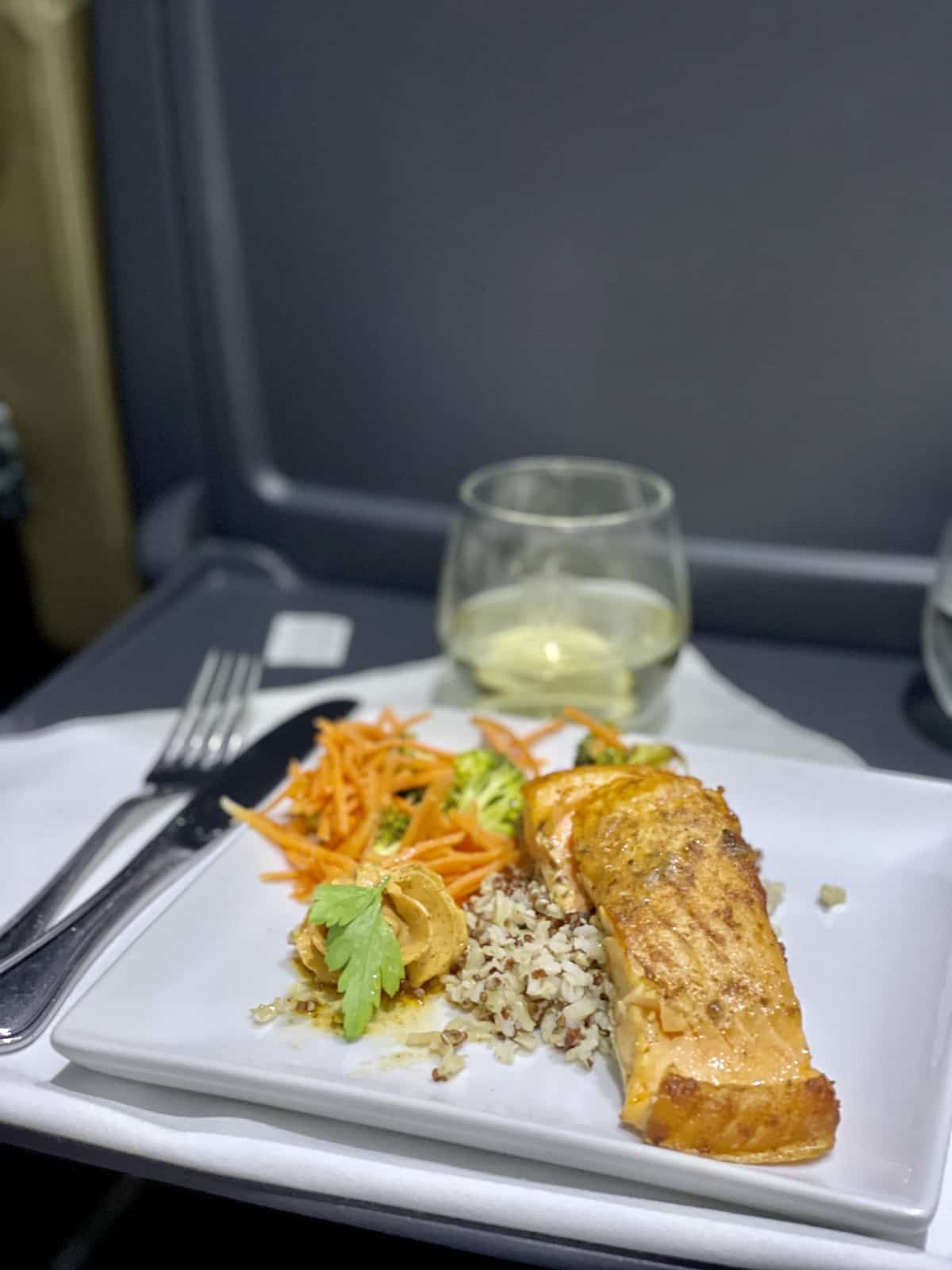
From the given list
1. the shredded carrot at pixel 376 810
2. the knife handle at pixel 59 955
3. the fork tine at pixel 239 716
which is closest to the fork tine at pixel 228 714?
the fork tine at pixel 239 716

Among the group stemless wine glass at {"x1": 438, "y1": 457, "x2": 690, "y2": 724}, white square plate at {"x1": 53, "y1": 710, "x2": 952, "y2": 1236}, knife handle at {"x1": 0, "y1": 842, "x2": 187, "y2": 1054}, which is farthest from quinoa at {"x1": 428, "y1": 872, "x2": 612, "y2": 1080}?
stemless wine glass at {"x1": 438, "y1": 457, "x2": 690, "y2": 724}

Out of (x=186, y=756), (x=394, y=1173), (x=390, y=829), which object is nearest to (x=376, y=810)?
→ (x=390, y=829)

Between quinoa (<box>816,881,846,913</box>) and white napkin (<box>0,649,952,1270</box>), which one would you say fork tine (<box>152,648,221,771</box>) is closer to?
white napkin (<box>0,649,952,1270</box>)

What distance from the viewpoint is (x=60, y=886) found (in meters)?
1.00

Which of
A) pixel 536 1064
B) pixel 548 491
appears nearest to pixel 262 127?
pixel 548 491

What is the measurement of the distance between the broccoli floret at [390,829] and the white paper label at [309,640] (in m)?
0.49

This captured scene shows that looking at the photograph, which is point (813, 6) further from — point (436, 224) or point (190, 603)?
point (190, 603)

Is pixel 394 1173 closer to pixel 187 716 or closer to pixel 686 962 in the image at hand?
pixel 686 962

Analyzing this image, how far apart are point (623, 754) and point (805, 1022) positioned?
32 cm

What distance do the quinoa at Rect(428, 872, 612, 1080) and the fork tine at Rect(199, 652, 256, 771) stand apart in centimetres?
42

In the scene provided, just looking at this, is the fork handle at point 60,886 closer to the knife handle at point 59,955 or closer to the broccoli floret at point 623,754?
the knife handle at point 59,955

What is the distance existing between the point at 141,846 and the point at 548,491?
2.19 ft

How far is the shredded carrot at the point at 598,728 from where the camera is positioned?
3.74 feet

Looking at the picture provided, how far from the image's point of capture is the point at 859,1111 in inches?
30.2
